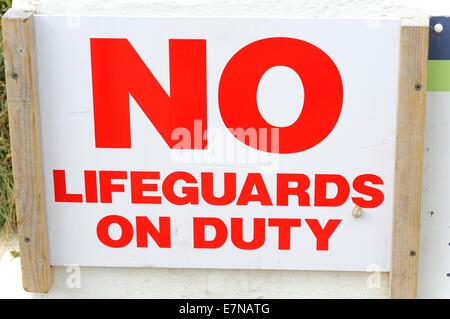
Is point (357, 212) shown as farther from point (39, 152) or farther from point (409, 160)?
point (39, 152)

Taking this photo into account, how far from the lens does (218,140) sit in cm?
210

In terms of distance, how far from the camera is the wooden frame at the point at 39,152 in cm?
199

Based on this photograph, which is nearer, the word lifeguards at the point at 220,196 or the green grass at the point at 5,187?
the word lifeguards at the point at 220,196

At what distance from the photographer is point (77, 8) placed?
2092 mm

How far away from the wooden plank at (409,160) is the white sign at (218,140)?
38mm

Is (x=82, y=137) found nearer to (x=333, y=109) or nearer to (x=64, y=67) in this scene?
(x=64, y=67)

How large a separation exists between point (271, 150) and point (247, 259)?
1.25 ft

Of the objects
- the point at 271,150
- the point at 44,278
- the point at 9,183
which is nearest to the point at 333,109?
the point at 271,150

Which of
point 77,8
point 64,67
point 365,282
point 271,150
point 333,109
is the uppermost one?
point 77,8

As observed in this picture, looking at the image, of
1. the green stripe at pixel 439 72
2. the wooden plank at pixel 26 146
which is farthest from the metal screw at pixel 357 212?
the wooden plank at pixel 26 146

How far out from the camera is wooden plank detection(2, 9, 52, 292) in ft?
6.64

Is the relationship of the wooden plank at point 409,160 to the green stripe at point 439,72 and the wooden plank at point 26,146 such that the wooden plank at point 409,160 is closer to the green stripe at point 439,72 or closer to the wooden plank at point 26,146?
the green stripe at point 439,72

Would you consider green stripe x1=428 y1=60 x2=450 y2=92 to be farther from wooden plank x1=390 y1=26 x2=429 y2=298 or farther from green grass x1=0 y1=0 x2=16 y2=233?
green grass x1=0 y1=0 x2=16 y2=233

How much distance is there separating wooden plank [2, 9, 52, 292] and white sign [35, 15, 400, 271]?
4cm
